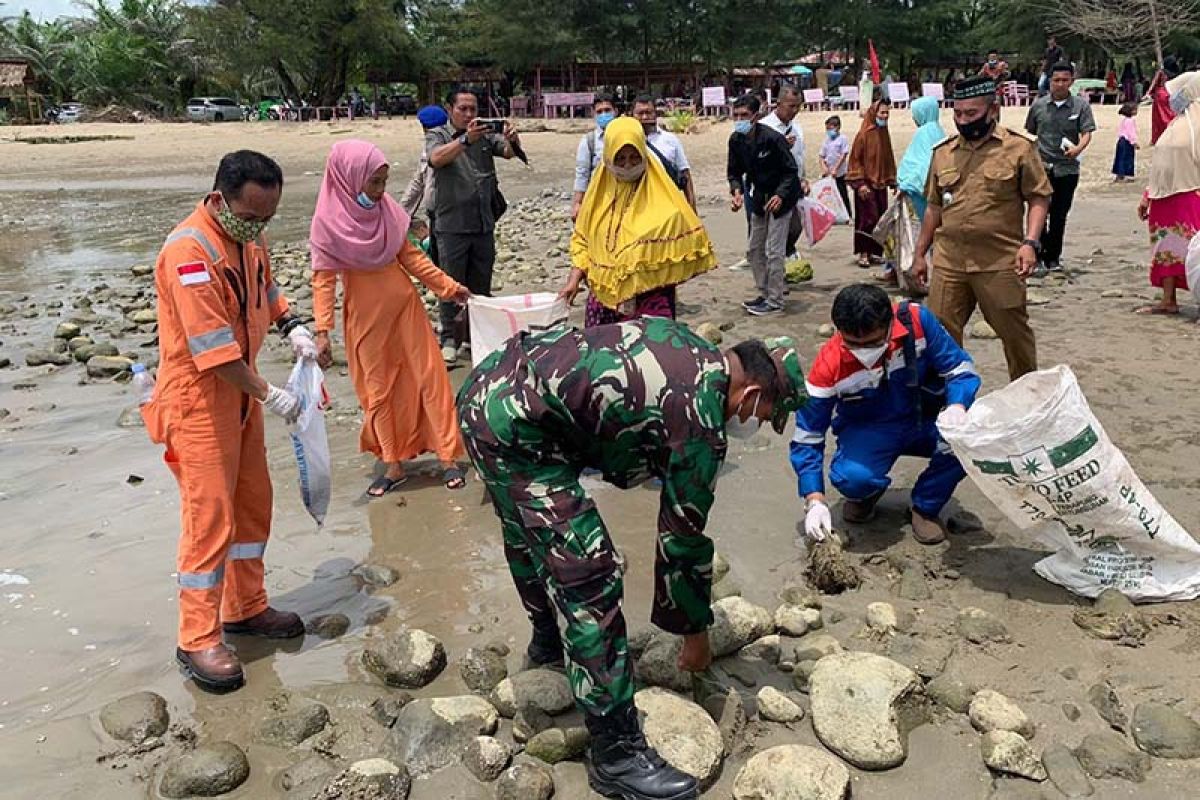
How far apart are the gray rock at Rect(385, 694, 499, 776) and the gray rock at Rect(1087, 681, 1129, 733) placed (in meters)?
1.67

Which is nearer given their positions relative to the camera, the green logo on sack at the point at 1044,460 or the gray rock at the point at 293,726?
the gray rock at the point at 293,726

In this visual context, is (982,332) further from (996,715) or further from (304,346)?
(304,346)

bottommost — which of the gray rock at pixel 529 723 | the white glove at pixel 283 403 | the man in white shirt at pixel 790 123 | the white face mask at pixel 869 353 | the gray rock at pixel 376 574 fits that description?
the gray rock at pixel 376 574

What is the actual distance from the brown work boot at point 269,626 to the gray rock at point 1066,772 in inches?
92.0

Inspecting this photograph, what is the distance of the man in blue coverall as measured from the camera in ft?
11.0

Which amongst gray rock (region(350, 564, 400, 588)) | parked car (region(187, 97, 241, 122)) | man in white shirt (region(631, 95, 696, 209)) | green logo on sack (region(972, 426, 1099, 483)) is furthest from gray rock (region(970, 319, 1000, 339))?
parked car (region(187, 97, 241, 122))

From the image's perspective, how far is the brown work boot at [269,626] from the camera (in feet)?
10.9

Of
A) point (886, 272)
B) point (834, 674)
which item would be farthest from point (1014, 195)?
point (886, 272)

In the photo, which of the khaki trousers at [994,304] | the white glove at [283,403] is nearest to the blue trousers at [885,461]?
the khaki trousers at [994,304]

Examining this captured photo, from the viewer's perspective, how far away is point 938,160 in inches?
181

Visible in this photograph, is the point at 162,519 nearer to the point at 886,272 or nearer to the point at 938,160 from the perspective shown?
the point at 938,160

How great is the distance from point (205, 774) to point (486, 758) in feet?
2.42

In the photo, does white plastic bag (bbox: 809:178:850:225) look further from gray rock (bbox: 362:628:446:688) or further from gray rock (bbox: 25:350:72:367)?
gray rock (bbox: 362:628:446:688)

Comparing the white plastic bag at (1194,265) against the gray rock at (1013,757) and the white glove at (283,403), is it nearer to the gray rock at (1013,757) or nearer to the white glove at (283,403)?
the gray rock at (1013,757)
